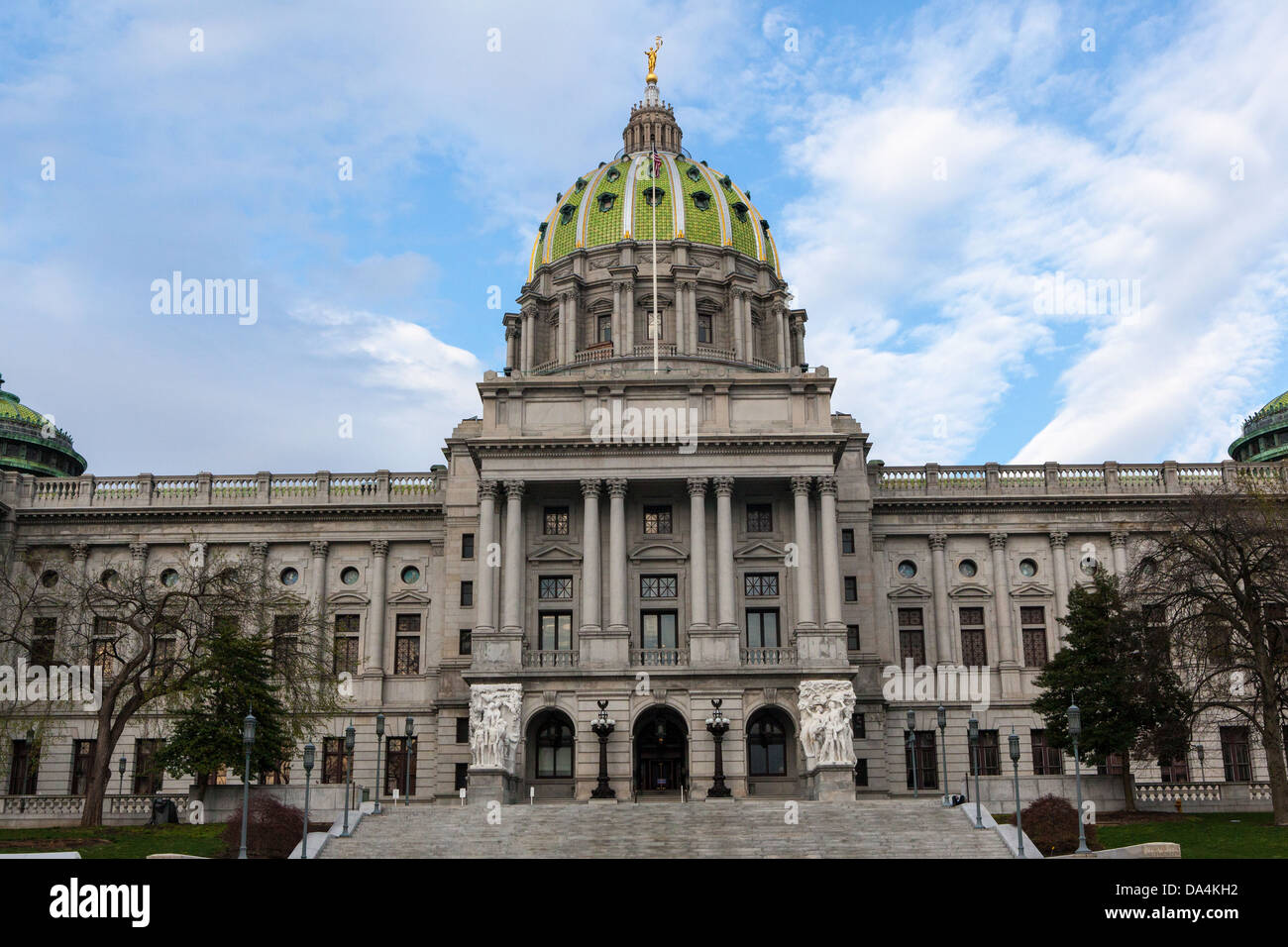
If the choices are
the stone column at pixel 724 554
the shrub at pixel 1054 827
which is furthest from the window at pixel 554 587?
the shrub at pixel 1054 827

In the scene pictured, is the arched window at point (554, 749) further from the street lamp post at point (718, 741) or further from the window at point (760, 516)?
the window at point (760, 516)

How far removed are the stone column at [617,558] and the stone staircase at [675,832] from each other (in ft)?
36.8

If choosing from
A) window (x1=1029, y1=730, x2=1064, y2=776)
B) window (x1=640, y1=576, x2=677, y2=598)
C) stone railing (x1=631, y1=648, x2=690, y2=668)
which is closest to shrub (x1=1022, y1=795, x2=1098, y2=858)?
stone railing (x1=631, y1=648, x2=690, y2=668)

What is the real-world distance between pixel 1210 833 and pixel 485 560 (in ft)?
101

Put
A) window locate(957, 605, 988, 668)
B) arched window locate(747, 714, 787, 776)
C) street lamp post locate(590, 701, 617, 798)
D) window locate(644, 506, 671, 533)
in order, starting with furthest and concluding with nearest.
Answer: window locate(957, 605, 988, 668) → window locate(644, 506, 671, 533) → arched window locate(747, 714, 787, 776) → street lamp post locate(590, 701, 617, 798)

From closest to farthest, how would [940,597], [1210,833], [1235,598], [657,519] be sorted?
[1210,833]
[1235,598]
[657,519]
[940,597]

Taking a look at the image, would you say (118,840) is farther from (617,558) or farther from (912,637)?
(912,637)

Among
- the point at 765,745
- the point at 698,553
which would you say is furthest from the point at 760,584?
the point at 765,745

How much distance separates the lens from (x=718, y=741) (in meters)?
54.0

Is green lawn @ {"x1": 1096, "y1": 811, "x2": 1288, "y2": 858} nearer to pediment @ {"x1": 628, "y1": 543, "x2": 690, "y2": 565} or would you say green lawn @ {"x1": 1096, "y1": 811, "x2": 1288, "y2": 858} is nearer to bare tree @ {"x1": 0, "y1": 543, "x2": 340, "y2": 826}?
pediment @ {"x1": 628, "y1": 543, "x2": 690, "y2": 565}

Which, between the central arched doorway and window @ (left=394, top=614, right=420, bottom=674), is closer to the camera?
the central arched doorway

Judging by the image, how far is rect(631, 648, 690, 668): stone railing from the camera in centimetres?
5628

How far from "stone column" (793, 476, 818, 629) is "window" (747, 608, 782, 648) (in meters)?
2.36

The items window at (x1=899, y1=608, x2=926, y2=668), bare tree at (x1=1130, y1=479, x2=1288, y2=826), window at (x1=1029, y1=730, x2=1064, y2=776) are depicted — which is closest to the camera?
Result: bare tree at (x1=1130, y1=479, x2=1288, y2=826)
